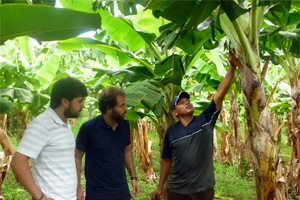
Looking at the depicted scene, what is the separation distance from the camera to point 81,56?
9.83 m

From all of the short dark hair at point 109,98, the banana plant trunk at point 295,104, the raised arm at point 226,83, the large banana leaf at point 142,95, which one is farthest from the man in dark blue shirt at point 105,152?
the banana plant trunk at point 295,104

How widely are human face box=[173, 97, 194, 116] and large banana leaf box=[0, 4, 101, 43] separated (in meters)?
1.21

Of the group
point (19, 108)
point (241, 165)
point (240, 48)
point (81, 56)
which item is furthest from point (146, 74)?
point (81, 56)

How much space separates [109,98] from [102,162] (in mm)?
566

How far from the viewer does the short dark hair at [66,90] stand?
2.01 metres

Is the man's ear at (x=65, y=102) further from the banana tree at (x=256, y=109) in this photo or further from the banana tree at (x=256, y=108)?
the banana tree at (x=256, y=109)

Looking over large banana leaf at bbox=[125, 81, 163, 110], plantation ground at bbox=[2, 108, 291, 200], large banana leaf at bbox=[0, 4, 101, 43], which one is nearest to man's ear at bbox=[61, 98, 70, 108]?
large banana leaf at bbox=[0, 4, 101, 43]

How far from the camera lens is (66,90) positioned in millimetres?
2010

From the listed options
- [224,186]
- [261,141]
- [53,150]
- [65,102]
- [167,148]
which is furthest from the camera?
[224,186]

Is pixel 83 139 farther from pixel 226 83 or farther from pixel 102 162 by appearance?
pixel 226 83

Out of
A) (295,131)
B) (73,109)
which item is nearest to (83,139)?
(73,109)

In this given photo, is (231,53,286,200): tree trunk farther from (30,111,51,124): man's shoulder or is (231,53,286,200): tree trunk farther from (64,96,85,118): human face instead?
(30,111,51,124): man's shoulder

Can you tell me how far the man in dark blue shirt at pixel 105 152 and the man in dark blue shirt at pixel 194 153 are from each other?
48 centimetres

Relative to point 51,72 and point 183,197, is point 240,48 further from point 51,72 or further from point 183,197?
point 51,72
